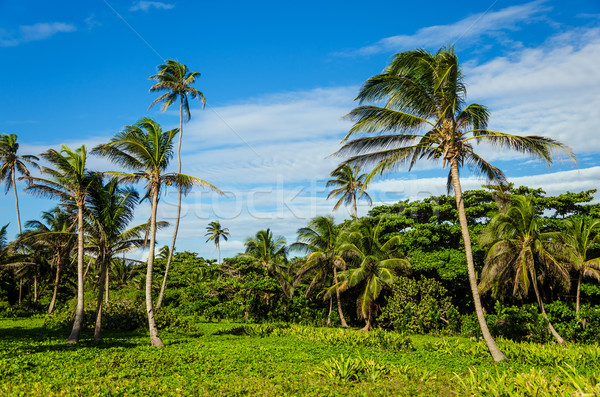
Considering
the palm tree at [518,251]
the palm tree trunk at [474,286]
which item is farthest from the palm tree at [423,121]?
the palm tree at [518,251]

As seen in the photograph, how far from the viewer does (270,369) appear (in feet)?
36.7

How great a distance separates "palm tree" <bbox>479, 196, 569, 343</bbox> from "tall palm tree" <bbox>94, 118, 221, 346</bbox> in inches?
553

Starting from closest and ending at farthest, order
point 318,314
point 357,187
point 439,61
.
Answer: point 439,61, point 318,314, point 357,187

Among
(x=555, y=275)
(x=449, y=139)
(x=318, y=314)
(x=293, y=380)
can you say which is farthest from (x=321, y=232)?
(x=293, y=380)

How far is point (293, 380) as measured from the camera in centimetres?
988

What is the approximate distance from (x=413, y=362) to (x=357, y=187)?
87.9 ft

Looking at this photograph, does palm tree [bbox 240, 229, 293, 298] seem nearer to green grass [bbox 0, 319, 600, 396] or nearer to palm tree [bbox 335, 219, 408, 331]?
palm tree [bbox 335, 219, 408, 331]

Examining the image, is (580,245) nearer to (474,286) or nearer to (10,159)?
(474,286)

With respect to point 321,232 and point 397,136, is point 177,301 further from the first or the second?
point 397,136

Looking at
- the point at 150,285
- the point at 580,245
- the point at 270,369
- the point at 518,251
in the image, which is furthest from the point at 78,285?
the point at 580,245

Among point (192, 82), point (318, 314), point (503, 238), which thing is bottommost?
point (318, 314)

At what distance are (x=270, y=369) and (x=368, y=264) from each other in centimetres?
1410

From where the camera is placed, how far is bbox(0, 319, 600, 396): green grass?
8531mm

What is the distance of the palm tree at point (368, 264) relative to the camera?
76.4 feet
